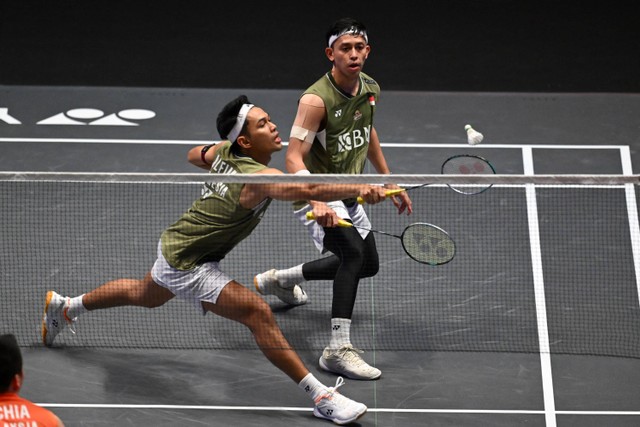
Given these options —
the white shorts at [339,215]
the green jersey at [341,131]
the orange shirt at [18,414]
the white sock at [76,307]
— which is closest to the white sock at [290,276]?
the white shorts at [339,215]

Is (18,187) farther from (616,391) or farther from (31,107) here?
(616,391)

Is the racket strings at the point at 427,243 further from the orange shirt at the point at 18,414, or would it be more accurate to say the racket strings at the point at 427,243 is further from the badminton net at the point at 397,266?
the orange shirt at the point at 18,414

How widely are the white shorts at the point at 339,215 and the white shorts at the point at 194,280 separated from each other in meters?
0.98

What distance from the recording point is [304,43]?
41.9 ft

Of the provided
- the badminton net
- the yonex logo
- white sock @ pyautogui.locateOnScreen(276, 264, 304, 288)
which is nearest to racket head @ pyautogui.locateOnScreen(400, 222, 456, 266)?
the badminton net

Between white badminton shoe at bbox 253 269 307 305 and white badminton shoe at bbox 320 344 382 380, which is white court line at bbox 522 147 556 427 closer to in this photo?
white badminton shoe at bbox 320 344 382 380

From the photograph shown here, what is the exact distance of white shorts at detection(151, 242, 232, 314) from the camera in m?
7.73

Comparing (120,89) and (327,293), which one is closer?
(327,293)

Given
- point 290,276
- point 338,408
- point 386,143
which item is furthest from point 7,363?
point 386,143

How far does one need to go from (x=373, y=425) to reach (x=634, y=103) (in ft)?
20.7

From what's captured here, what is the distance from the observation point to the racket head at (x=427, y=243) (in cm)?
821

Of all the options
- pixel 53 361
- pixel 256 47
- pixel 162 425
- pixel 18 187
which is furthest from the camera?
pixel 256 47

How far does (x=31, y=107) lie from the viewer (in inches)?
488

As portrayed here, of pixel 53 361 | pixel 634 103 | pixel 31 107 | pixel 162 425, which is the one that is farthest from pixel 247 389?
pixel 634 103
